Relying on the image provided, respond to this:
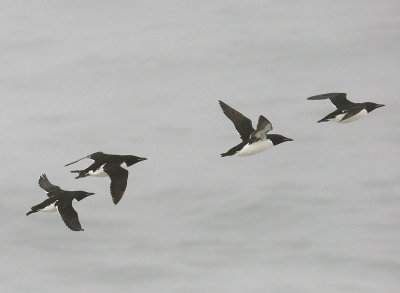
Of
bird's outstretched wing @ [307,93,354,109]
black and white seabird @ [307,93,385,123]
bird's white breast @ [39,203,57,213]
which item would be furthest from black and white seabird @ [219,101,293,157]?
bird's white breast @ [39,203,57,213]

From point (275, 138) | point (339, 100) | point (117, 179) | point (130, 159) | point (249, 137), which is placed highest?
point (339, 100)

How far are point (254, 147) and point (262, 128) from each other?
1.34 meters

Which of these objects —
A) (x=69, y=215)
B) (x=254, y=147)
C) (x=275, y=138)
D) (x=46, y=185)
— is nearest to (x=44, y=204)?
(x=69, y=215)

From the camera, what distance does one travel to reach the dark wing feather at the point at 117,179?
39.3 m

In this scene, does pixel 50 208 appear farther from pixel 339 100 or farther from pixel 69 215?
pixel 339 100

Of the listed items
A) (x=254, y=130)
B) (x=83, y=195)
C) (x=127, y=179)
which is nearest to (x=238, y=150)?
(x=254, y=130)

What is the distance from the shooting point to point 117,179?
131 ft

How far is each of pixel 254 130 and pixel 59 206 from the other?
7120 millimetres

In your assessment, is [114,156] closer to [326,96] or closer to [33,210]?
[33,210]

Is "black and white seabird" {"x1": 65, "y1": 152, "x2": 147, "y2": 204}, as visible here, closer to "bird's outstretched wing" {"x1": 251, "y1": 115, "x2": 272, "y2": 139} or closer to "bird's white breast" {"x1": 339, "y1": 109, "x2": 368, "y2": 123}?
"bird's outstretched wing" {"x1": 251, "y1": 115, "x2": 272, "y2": 139}

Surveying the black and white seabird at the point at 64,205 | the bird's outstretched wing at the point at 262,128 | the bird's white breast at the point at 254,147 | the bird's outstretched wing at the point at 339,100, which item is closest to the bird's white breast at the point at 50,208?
the black and white seabird at the point at 64,205

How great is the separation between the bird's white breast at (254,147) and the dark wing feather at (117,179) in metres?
3.71

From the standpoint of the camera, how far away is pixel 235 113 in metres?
41.5

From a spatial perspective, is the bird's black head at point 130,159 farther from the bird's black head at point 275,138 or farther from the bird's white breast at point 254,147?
the bird's black head at point 275,138
